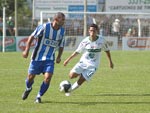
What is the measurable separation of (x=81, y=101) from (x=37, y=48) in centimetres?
156

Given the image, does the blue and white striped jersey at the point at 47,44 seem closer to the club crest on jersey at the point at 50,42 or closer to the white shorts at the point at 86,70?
the club crest on jersey at the point at 50,42

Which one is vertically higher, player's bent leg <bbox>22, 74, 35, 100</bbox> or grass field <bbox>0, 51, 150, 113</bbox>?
player's bent leg <bbox>22, 74, 35, 100</bbox>

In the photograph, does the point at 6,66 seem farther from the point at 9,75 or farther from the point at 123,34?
the point at 123,34

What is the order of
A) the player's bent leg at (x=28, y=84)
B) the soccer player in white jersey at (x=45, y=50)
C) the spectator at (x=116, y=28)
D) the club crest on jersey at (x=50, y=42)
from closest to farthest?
the soccer player in white jersey at (x=45, y=50), the club crest on jersey at (x=50, y=42), the player's bent leg at (x=28, y=84), the spectator at (x=116, y=28)

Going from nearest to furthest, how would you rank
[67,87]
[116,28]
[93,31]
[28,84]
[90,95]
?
[28,84], [93,31], [67,87], [90,95], [116,28]

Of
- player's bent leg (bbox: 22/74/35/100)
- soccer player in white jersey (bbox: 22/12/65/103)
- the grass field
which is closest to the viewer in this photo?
the grass field

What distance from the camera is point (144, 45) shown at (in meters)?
40.2

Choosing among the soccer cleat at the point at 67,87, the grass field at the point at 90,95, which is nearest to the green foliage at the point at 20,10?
the grass field at the point at 90,95

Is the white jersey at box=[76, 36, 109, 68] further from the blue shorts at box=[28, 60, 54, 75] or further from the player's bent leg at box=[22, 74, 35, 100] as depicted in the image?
the player's bent leg at box=[22, 74, 35, 100]

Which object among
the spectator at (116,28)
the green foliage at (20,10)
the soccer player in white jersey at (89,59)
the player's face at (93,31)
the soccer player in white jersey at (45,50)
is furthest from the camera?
the green foliage at (20,10)

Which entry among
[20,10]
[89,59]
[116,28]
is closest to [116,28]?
[116,28]

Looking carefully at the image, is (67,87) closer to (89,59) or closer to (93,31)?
(89,59)

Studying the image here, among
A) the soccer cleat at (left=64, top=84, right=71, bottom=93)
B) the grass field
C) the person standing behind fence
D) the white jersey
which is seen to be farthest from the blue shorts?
the person standing behind fence

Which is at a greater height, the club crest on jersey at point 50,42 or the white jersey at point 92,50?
the club crest on jersey at point 50,42
